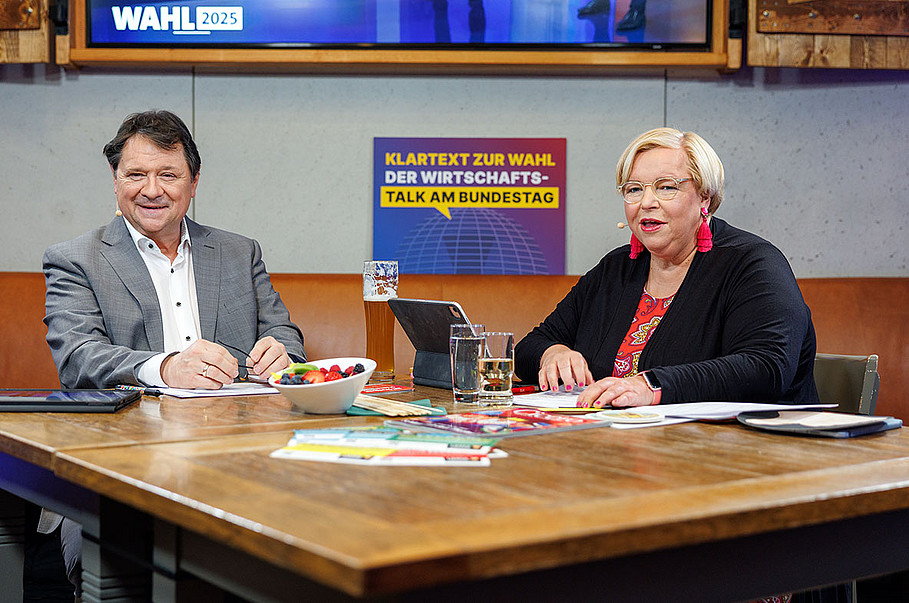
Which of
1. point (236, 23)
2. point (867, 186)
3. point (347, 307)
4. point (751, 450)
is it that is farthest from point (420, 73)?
point (751, 450)

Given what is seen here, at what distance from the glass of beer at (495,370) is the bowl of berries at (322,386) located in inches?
9.0

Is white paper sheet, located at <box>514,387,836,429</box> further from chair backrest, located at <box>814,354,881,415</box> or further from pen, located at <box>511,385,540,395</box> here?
chair backrest, located at <box>814,354,881,415</box>

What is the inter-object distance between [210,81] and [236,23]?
256 mm

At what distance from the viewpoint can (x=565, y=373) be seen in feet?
6.40

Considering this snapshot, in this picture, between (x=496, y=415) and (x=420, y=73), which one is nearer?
(x=496, y=415)

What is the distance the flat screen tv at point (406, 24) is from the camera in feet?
10.6

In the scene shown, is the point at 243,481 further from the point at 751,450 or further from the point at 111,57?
the point at 111,57

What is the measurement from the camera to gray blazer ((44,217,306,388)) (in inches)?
79.4

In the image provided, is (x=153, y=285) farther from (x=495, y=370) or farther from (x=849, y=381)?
(x=849, y=381)

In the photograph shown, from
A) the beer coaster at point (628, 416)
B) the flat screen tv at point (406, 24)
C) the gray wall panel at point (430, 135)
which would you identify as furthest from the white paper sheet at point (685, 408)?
the flat screen tv at point (406, 24)

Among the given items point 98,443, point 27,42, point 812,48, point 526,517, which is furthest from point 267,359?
point 812,48

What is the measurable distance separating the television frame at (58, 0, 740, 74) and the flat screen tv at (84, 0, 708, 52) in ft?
0.06

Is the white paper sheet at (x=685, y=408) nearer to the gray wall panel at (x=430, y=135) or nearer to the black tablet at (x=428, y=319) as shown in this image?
the black tablet at (x=428, y=319)

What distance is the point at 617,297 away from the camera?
Answer: 2.32 metres
